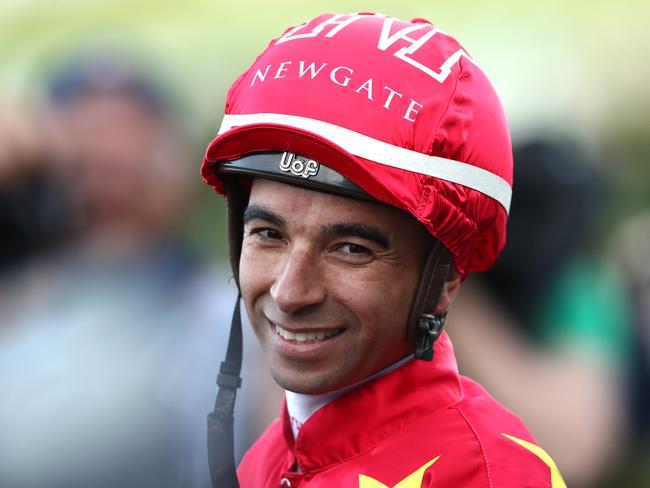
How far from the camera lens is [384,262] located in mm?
2627

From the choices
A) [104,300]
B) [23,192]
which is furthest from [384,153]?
[23,192]

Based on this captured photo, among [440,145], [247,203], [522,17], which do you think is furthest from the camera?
[522,17]

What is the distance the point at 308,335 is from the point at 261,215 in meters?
0.32

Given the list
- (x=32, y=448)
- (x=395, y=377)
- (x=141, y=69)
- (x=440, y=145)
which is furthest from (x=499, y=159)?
(x=141, y=69)

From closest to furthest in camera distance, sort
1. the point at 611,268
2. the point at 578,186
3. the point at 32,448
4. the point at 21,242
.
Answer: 1. the point at 32,448
2. the point at 578,186
3. the point at 21,242
4. the point at 611,268

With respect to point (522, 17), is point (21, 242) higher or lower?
lower

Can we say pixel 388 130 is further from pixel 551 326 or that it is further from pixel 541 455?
pixel 551 326

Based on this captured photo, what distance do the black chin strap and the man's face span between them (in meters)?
0.37

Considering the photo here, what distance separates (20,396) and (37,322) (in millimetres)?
406

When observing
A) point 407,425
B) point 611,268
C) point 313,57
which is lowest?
point 611,268

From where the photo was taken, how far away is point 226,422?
3043mm

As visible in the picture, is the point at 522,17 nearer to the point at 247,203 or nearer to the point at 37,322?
the point at 37,322

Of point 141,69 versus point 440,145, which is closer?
point 440,145

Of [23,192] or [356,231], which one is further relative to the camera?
[23,192]
